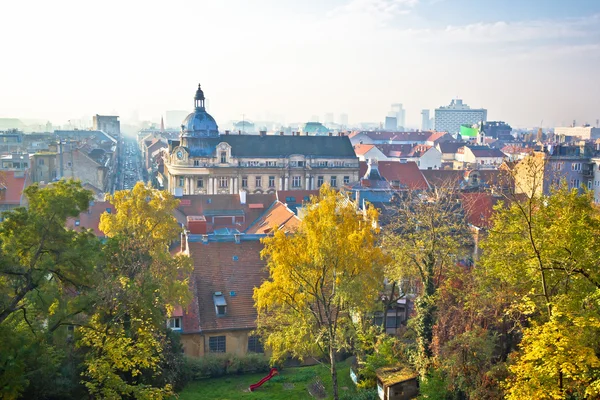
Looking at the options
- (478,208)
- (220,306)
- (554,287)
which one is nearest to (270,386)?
(220,306)

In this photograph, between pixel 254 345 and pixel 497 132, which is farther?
pixel 497 132

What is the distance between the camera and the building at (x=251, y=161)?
7850cm

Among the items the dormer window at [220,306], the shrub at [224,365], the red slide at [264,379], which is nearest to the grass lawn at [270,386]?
the red slide at [264,379]

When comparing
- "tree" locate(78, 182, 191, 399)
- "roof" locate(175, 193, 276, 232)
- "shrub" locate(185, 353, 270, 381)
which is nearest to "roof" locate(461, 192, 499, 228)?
"shrub" locate(185, 353, 270, 381)

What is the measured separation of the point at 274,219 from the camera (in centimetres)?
5053

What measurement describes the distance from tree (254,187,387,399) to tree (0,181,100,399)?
7638 mm

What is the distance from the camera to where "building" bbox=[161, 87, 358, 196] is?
258 ft

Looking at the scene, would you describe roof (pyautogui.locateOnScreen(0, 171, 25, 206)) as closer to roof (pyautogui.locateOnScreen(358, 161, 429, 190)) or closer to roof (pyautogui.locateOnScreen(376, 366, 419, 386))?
roof (pyautogui.locateOnScreen(376, 366, 419, 386))

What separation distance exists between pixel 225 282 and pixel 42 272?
17.3 metres

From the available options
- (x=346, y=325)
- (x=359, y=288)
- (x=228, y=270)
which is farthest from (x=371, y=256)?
(x=228, y=270)

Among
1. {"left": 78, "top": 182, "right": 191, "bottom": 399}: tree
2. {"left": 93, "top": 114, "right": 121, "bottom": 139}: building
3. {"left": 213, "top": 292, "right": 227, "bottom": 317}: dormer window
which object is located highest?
{"left": 93, "top": 114, "right": 121, "bottom": 139}: building

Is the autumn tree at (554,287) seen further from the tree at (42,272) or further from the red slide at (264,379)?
the tree at (42,272)

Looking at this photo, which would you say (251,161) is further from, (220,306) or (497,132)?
(497,132)

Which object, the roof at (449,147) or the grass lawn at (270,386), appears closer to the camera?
the grass lawn at (270,386)
